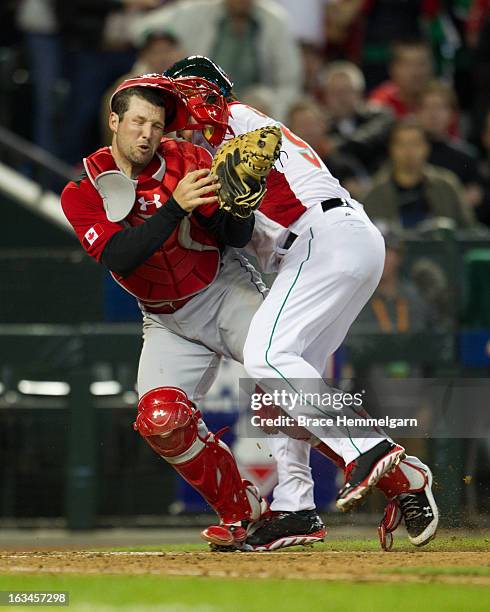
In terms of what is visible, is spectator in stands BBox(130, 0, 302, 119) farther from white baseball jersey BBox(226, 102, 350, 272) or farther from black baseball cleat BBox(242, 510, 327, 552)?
black baseball cleat BBox(242, 510, 327, 552)

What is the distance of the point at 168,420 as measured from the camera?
Result: 20.3 ft

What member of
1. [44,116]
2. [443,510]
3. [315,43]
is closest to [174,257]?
[443,510]

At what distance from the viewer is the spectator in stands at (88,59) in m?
11.1

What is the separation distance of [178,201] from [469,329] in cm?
381

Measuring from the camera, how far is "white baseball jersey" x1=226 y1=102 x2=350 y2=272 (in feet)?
20.6

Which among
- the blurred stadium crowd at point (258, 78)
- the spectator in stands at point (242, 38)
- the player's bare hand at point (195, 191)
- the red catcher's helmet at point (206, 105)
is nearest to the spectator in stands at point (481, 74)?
the blurred stadium crowd at point (258, 78)

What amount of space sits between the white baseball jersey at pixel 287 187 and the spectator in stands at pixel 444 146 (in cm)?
438

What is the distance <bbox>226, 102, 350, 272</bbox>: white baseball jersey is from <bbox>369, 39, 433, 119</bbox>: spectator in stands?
512 cm

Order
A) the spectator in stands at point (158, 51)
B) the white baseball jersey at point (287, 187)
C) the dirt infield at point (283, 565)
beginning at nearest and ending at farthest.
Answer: the dirt infield at point (283, 565)
the white baseball jersey at point (287, 187)
the spectator in stands at point (158, 51)

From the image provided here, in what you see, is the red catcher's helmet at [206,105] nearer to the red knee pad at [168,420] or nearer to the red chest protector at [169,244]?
the red chest protector at [169,244]

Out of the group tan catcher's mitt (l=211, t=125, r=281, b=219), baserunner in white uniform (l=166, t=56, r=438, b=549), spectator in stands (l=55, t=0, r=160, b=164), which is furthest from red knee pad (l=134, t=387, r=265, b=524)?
spectator in stands (l=55, t=0, r=160, b=164)

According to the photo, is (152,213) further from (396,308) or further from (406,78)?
(406,78)

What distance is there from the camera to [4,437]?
31.0 ft

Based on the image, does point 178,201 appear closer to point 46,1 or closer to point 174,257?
point 174,257
